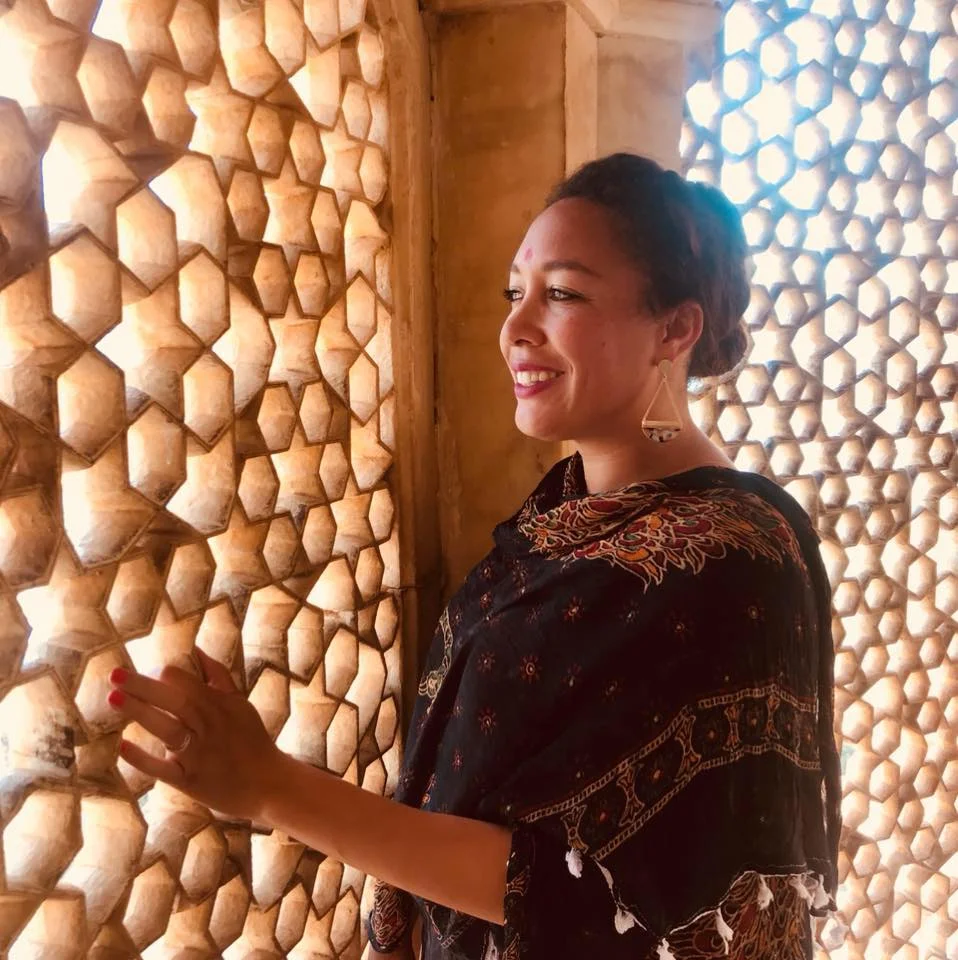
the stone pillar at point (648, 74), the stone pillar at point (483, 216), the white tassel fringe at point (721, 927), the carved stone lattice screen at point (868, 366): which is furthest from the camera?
the carved stone lattice screen at point (868, 366)

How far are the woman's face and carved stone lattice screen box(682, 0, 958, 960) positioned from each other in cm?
73

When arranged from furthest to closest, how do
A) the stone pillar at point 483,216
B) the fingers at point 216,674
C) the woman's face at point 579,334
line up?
the stone pillar at point 483,216, the woman's face at point 579,334, the fingers at point 216,674

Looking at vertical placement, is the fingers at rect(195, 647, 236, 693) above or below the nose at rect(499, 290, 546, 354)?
below

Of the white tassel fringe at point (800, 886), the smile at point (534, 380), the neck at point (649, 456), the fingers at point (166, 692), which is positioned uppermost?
the smile at point (534, 380)

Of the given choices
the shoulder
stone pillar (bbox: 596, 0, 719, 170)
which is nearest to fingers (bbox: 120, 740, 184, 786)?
the shoulder

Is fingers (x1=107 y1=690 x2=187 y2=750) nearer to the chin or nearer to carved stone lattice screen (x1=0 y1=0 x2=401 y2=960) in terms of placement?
carved stone lattice screen (x1=0 y1=0 x2=401 y2=960)

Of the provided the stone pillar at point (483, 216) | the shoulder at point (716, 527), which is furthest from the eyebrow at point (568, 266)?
the stone pillar at point (483, 216)

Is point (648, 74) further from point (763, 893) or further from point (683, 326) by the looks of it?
point (763, 893)

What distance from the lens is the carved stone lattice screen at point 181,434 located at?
796mm

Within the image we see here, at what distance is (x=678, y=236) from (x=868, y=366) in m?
1.04

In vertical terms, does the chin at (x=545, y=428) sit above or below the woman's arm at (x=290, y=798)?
above

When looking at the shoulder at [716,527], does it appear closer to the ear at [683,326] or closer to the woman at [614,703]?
the woman at [614,703]

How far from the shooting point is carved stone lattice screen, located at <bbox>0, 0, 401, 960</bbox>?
31.3 inches

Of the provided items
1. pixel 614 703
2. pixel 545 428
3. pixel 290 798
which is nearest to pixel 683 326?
pixel 545 428
